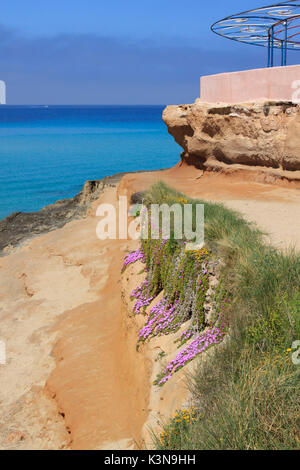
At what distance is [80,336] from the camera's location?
8828 millimetres

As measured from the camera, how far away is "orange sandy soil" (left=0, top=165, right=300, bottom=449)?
247 inches

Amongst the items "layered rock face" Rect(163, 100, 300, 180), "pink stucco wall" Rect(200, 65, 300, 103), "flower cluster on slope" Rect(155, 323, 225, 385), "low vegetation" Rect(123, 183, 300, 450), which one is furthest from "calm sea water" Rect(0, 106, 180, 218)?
"flower cluster on slope" Rect(155, 323, 225, 385)

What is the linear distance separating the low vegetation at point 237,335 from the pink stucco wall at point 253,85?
526 centimetres

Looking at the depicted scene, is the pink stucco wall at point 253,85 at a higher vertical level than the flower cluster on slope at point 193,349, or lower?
higher

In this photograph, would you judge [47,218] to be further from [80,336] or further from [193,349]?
[193,349]

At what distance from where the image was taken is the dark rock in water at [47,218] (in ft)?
57.1

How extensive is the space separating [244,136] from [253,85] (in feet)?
4.24

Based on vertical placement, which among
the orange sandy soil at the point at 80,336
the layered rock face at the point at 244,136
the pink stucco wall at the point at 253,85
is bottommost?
the orange sandy soil at the point at 80,336

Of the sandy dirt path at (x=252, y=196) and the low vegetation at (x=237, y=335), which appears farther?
the sandy dirt path at (x=252, y=196)

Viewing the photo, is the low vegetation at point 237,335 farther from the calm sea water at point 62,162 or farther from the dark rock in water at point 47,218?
the calm sea water at point 62,162

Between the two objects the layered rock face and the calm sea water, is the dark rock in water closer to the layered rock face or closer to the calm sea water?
the calm sea water

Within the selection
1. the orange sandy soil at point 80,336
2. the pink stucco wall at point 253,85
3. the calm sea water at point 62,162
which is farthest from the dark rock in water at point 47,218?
the pink stucco wall at point 253,85

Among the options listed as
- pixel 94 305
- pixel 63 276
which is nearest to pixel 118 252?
pixel 63 276

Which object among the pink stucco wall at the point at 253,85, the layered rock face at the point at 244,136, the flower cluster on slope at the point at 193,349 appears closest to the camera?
the flower cluster on slope at the point at 193,349
